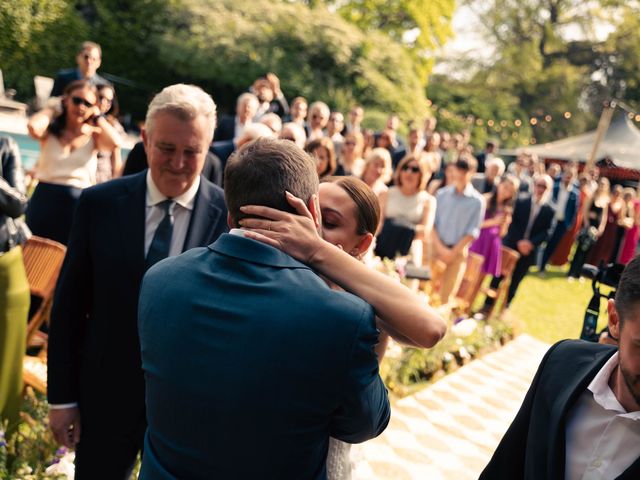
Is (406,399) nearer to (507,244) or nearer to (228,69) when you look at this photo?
(507,244)

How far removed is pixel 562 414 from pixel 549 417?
0.18 ft

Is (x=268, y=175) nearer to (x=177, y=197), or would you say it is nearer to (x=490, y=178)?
(x=177, y=197)

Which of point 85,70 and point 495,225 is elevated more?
point 85,70

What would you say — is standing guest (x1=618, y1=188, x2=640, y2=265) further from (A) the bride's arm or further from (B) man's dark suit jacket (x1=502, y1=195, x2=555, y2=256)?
(A) the bride's arm

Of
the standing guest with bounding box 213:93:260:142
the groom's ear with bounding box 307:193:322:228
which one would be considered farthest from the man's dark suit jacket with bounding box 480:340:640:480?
the standing guest with bounding box 213:93:260:142

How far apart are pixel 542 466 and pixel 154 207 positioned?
1672 mm

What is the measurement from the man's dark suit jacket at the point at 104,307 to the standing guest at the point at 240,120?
453 centimetres

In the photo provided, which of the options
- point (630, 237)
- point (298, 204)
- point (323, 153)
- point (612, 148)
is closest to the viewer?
point (298, 204)

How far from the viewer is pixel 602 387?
5.40ft

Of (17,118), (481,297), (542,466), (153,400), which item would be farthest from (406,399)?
(17,118)

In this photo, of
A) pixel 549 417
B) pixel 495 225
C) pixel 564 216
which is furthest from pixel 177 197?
pixel 564 216

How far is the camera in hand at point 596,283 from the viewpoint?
232 centimetres

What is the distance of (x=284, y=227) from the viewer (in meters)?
1.27

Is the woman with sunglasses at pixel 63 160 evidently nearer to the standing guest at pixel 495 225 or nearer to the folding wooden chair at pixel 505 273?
the standing guest at pixel 495 225
